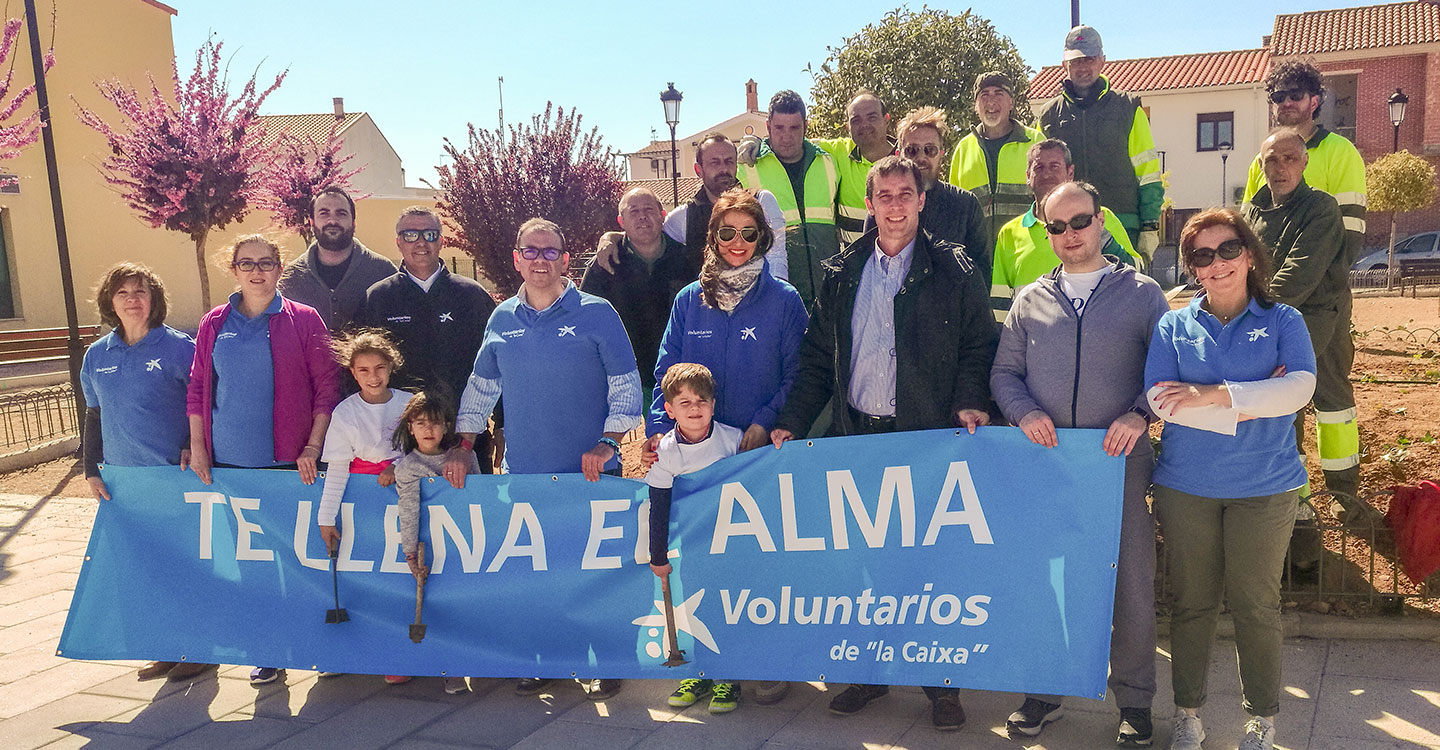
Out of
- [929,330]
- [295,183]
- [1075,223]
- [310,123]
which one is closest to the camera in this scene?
[1075,223]

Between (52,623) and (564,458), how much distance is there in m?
3.65

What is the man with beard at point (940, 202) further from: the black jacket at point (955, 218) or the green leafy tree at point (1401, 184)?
the green leafy tree at point (1401, 184)

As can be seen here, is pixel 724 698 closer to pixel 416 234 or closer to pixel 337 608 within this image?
pixel 337 608

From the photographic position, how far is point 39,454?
1148 cm

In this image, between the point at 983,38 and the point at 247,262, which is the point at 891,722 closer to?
the point at 247,262

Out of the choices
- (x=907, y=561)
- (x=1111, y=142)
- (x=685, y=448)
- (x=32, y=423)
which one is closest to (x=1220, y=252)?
(x=907, y=561)

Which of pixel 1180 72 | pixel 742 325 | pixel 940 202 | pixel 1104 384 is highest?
pixel 1180 72

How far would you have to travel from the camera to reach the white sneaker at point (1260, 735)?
363 centimetres

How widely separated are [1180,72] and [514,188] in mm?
28123

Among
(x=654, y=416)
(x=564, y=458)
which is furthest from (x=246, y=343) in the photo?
(x=654, y=416)

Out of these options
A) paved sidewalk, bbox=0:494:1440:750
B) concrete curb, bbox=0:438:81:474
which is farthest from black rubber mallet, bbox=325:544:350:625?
concrete curb, bbox=0:438:81:474

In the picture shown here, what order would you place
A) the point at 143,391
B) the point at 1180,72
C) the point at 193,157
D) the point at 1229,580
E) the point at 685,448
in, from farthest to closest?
the point at 1180,72 → the point at 193,157 → the point at 143,391 → the point at 685,448 → the point at 1229,580

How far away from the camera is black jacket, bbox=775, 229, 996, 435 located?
4.07 metres

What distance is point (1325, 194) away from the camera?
4.95 meters
